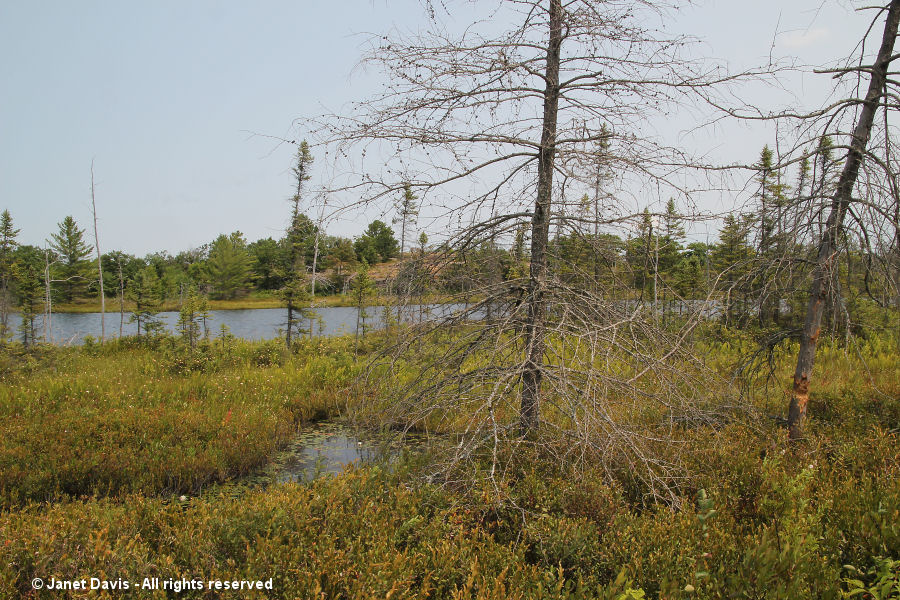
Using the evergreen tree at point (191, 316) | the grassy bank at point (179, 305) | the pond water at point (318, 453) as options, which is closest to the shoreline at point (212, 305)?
the grassy bank at point (179, 305)

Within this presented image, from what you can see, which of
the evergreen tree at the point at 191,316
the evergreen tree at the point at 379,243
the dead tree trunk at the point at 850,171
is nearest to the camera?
the dead tree trunk at the point at 850,171

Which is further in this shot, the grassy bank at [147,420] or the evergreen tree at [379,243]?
the grassy bank at [147,420]

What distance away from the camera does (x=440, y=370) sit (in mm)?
4387

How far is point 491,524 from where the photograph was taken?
3.50 m

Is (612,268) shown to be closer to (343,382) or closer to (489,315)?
(489,315)

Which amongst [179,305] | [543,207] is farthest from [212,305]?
[543,207]

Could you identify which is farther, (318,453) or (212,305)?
(212,305)

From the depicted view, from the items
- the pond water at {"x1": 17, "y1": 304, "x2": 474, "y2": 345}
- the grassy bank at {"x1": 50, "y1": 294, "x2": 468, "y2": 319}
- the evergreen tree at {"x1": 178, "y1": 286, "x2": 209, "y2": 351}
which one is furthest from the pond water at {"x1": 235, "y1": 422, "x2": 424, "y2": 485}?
the grassy bank at {"x1": 50, "y1": 294, "x2": 468, "y2": 319}

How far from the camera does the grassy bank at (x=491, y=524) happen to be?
254cm

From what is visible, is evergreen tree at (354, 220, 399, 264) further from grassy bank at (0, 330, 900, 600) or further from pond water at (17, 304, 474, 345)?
pond water at (17, 304, 474, 345)

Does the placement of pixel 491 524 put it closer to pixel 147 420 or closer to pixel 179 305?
pixel 147 420

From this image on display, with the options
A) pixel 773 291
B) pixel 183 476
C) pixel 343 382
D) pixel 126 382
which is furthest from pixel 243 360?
pixel 773 291

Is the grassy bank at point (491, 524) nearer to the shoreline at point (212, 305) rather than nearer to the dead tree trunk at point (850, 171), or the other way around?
the dead tree trunk at point (850, 171)

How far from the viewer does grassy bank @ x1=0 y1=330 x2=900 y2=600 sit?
254cm
